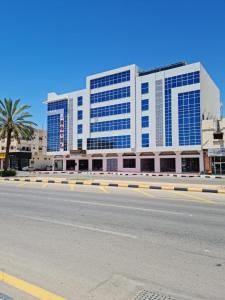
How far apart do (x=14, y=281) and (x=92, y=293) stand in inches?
51.5

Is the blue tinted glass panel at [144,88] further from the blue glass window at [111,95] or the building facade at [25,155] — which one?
→ the building facade at [25,155]

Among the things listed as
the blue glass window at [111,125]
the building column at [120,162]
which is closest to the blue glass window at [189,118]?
the blue glass window at [111,125]

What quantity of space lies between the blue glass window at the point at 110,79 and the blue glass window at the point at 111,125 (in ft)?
29.0

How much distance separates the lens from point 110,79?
61.4 metres

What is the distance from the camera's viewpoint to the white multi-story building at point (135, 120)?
5097cm

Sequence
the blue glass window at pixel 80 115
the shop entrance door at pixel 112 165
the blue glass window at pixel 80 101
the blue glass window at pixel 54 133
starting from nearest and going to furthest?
1. the shop entrance door at pixel 112 165
2. the blue glass window at pixel 80 115
3. the blue glass window at pixel 80 101
4. the blue glass window at pixel 54 133

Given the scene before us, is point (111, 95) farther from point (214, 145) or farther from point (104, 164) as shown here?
point (214, 145)

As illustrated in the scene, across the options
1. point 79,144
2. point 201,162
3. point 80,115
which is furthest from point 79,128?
point 201,162

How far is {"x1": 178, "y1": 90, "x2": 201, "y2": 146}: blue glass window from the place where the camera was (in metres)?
49.7

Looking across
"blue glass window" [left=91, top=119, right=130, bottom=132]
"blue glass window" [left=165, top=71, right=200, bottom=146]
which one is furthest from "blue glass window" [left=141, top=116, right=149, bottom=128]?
"blue glass window" [left=165, top=71, right=200, bottom=146]

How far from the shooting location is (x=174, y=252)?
5.59 m

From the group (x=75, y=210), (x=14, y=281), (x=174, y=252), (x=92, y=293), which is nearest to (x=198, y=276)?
(x=174, y=252)

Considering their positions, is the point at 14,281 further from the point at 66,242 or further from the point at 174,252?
the point at 174,252

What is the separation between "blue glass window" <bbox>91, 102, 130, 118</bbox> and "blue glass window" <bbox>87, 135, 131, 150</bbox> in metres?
5.33
